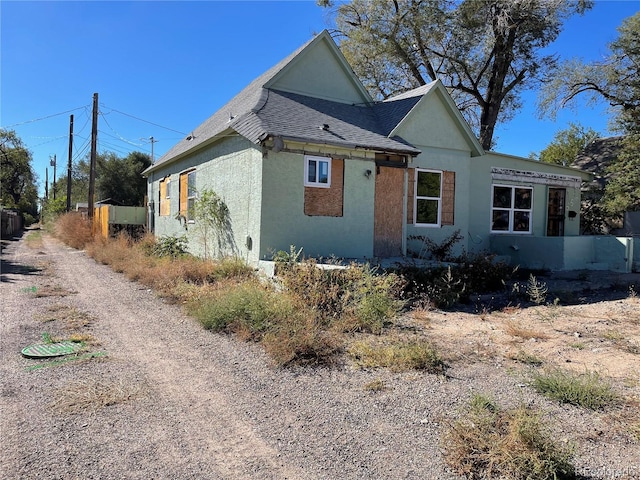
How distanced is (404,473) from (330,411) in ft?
3.52

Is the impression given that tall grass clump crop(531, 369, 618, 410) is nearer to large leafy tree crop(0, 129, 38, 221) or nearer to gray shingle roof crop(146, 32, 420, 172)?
gray shingle roof crop(146, 32, 420, 172)

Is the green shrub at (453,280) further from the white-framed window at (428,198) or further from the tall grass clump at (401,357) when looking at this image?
the tall grass clump at (401,357)

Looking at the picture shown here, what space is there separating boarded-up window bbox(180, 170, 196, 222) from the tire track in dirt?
506 cm

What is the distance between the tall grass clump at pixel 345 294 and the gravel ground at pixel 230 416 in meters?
1.57

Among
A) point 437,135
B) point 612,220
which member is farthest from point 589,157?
point 437,135

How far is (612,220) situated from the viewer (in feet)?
64.0

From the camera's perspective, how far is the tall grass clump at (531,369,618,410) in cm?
401

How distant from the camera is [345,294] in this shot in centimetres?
749

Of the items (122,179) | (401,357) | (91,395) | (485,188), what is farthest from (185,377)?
(122,179)

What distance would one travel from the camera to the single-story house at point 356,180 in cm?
1041

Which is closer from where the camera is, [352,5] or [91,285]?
[91,285]

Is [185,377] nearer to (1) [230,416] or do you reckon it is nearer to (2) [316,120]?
(1) [230,416]

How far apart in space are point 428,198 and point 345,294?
662 centimetres

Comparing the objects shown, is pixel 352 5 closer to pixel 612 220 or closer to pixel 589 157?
pixel 589 157
